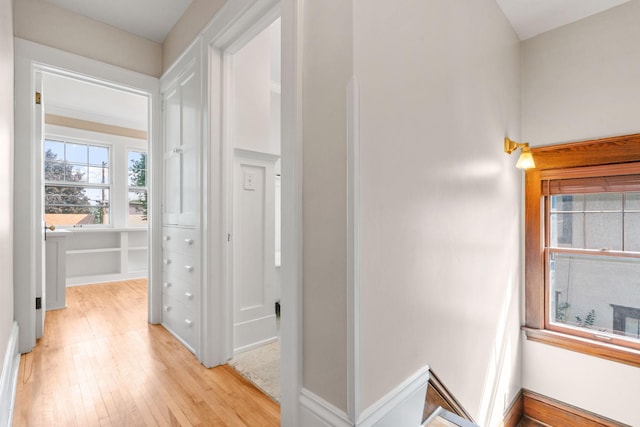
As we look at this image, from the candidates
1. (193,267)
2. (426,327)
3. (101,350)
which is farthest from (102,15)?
(426,327)

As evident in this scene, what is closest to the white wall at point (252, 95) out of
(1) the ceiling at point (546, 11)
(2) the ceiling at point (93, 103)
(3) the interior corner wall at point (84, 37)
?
(3) the interior corner wall at point (84, 37)

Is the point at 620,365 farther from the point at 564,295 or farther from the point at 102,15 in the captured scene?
the point at 102,15

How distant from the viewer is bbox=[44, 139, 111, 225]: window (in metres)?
4.79

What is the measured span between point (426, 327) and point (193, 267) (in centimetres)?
169

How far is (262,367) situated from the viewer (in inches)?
81.6

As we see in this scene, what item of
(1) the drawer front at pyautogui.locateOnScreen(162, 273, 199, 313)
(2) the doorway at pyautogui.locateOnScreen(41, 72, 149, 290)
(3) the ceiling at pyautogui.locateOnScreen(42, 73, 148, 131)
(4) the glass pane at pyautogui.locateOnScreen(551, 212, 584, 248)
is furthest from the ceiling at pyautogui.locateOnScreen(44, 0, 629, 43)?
(1) the drawer front at pyautogui.locateOnScreen(162, 273, 199, 313)

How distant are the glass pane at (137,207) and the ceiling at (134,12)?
3428mm

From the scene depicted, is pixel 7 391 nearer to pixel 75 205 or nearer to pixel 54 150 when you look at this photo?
pixel 75 205

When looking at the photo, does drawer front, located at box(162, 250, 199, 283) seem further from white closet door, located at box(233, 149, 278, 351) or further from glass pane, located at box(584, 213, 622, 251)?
glass pane, located at box(584, 213, 622, 251)

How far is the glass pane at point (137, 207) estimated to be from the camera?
5453 millimetres

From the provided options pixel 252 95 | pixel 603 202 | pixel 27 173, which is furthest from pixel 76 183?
pixel 603 202

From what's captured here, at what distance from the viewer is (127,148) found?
5.35m

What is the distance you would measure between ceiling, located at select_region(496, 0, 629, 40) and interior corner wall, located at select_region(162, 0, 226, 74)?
210 centimetres

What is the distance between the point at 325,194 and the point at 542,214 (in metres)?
2.34
